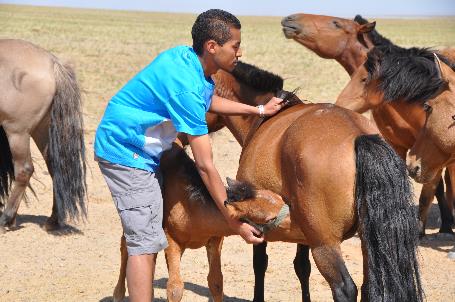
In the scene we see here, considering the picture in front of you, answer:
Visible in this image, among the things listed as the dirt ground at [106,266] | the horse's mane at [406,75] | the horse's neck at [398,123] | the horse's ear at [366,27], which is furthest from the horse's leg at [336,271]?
the horse's ear at [366,27]

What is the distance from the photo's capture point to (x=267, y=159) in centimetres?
449

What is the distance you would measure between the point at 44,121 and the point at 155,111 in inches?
160

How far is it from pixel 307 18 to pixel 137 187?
541 cm

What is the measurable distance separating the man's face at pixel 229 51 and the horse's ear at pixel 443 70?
9.18 feet

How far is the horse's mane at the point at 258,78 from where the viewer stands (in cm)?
546

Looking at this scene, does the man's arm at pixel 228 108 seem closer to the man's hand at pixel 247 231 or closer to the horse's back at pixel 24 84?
the man's hand at pixel 247 231

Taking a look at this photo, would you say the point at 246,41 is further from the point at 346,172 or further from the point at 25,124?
the point at 346,172

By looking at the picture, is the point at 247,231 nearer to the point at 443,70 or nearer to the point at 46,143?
the point at 443,70

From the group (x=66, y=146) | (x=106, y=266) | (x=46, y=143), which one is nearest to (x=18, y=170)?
(x=46, y=143)

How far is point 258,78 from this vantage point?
5.49 m

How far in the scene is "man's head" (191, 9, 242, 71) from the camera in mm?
4012

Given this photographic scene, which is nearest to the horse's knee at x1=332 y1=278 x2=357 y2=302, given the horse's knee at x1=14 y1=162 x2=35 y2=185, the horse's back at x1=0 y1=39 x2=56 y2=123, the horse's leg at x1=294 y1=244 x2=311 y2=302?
the horse's leg at x1=294 y1=244 x2=311 y2=302

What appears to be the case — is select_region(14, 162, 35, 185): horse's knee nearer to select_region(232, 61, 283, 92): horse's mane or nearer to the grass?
select_region(232, 61, 283, 92): horse's mane

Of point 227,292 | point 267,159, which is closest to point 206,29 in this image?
point 267,159
